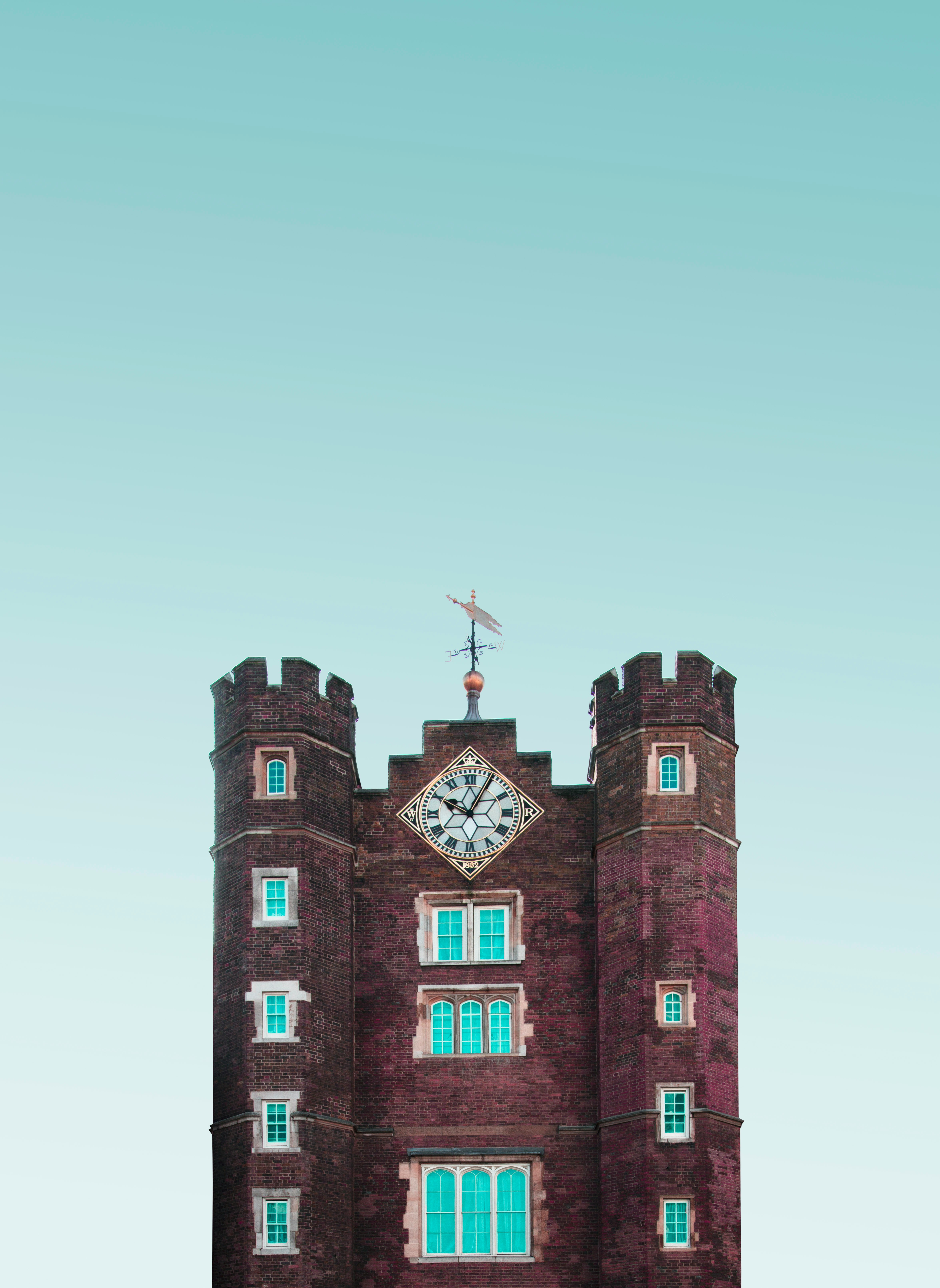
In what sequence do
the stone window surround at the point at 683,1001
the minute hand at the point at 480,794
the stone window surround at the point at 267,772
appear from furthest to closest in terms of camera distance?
the minute hand at the point at 480,794 → the stone window surround at the point at 267,772 → the stone window surround at the point at 683,1001

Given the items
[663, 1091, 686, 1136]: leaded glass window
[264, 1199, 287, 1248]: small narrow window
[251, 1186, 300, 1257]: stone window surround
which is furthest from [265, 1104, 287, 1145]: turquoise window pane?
[663, 1091, 686, 1136]: leaded glass window

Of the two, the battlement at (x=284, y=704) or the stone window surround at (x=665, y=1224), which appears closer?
the stone window surround at (x=665, y=1224)

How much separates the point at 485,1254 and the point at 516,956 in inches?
320

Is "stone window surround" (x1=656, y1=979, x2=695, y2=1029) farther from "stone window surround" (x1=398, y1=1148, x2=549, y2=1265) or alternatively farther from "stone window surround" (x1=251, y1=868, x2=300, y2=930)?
"stone window surround" (x1=251, y1=868, x2=300, y2=930)

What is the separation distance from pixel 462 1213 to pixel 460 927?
7.90 meters

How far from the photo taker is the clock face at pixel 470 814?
69.8 metres

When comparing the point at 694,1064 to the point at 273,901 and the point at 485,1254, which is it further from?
the point at 273,901

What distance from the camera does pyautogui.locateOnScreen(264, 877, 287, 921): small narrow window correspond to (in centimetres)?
6700

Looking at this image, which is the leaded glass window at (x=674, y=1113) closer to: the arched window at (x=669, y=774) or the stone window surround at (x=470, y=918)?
the stone window surround at (x=470, y=918)

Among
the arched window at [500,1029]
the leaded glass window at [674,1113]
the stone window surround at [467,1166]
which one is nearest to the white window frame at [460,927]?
the arched window at [500,1029]

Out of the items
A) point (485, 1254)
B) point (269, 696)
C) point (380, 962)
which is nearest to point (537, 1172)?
point (485, 1254)

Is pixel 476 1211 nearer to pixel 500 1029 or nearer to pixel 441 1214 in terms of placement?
pixel 441 1214

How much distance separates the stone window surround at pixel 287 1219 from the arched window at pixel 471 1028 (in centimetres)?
650

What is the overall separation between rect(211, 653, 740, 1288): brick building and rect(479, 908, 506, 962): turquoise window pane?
67mm
